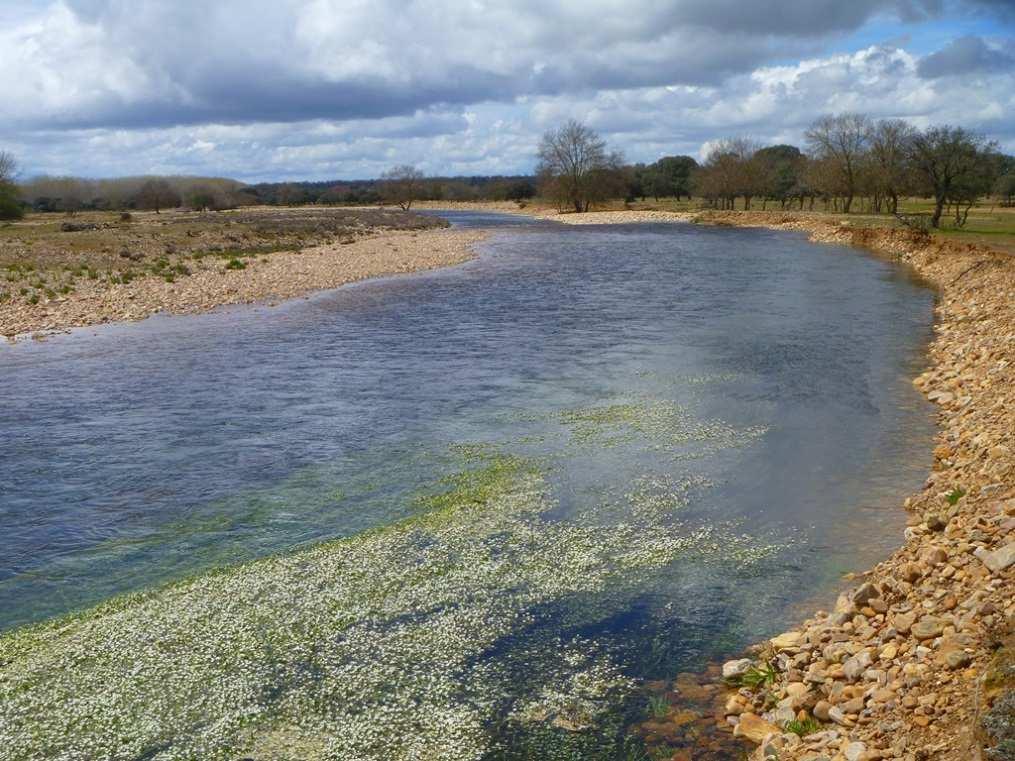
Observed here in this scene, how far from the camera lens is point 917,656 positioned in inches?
261

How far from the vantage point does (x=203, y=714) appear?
706 cm

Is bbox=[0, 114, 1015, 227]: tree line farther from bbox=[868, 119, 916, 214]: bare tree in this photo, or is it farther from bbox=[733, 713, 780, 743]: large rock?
bbox=[733, 713, 780, 743]: large rock

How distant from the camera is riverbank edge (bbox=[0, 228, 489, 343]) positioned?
1107 inches

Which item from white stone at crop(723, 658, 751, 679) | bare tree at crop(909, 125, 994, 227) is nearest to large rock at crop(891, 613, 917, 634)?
white stone at crop(723, 658, 751, 679)

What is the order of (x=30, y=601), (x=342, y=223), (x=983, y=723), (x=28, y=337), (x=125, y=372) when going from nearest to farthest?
(x=983, y=723), (x=30, y=601), (x=125, y=372), (x=28, y=337), (x=342, y=223)

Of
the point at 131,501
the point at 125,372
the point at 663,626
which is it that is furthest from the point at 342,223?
the point at 663,626

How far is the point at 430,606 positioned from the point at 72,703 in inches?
135

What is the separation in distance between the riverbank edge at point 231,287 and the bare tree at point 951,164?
30.0 metres

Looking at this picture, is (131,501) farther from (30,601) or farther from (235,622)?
(235,622)

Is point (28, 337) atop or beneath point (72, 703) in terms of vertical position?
atop

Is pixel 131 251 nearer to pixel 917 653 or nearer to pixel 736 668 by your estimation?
pixel 736 668

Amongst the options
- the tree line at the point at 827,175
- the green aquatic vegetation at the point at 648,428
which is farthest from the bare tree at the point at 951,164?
the green aquatic vegetation at the point at 648,428

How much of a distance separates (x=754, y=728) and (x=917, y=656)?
1430 millimetres

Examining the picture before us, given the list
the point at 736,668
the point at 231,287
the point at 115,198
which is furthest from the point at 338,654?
the point at 115,198
